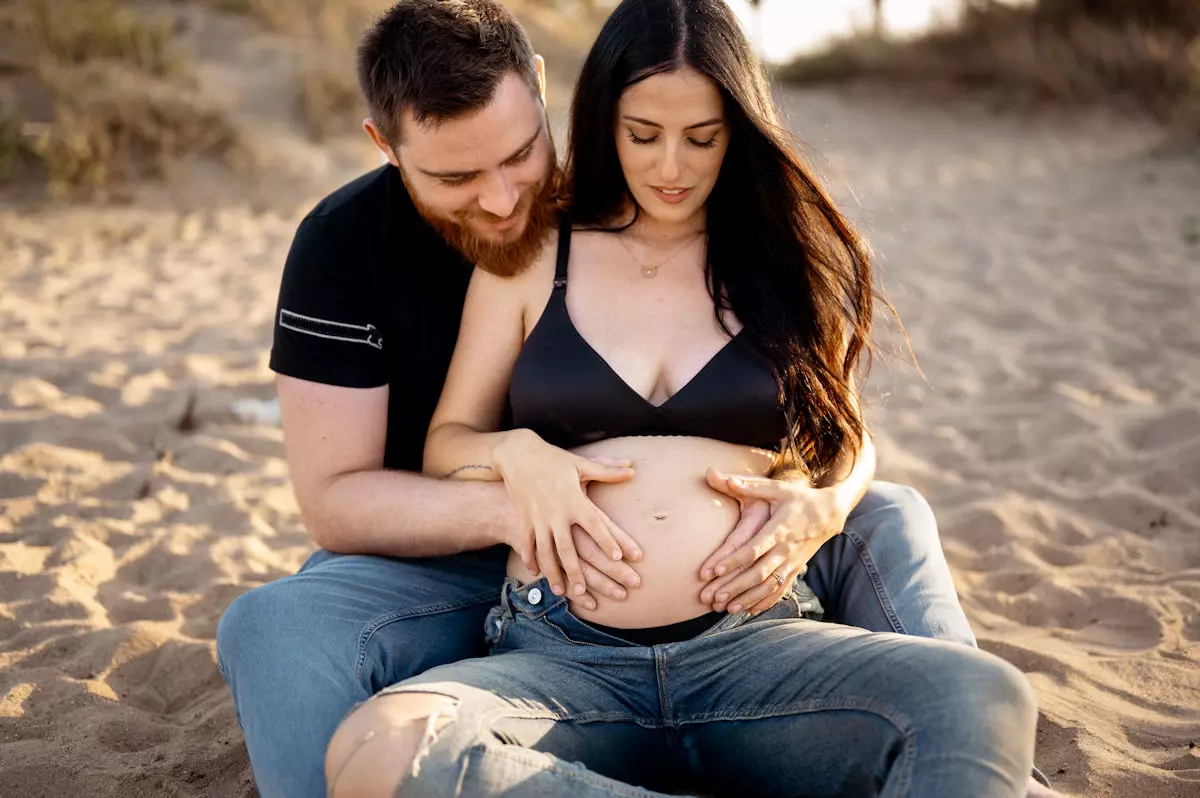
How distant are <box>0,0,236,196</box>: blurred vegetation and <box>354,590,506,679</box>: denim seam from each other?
21.0 feet

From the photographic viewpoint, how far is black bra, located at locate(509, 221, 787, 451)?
8.16 ft

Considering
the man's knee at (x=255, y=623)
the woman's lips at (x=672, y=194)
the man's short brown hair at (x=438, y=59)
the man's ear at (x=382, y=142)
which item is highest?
the man's short brown hair at (x=438, y=59)

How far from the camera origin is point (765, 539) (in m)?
2.31

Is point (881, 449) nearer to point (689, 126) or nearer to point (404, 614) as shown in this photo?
point (689, 126)

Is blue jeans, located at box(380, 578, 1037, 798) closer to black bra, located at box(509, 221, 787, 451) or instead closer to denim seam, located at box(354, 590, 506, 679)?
denim seam, located at box(354, 590, 506, 679)

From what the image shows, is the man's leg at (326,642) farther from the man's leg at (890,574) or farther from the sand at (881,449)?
the man's leg at (890,574)

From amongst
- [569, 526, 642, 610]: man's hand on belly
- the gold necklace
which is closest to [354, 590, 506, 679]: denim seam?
[569, 526, 642, 610]: man's hand on belly

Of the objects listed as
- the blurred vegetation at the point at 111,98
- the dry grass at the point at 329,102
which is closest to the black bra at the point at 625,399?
the blurred vegetation at the point at 111,98

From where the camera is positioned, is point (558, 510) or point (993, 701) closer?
point (993, 701)

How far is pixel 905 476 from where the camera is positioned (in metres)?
4.32

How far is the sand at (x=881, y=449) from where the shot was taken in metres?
2.78

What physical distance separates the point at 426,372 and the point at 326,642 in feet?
2.62

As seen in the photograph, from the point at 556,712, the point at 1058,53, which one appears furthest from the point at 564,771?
the point at 1058,53

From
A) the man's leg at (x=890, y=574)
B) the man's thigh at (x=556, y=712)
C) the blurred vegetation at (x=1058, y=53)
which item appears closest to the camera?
the man's thigh at (x=556, y=712)
